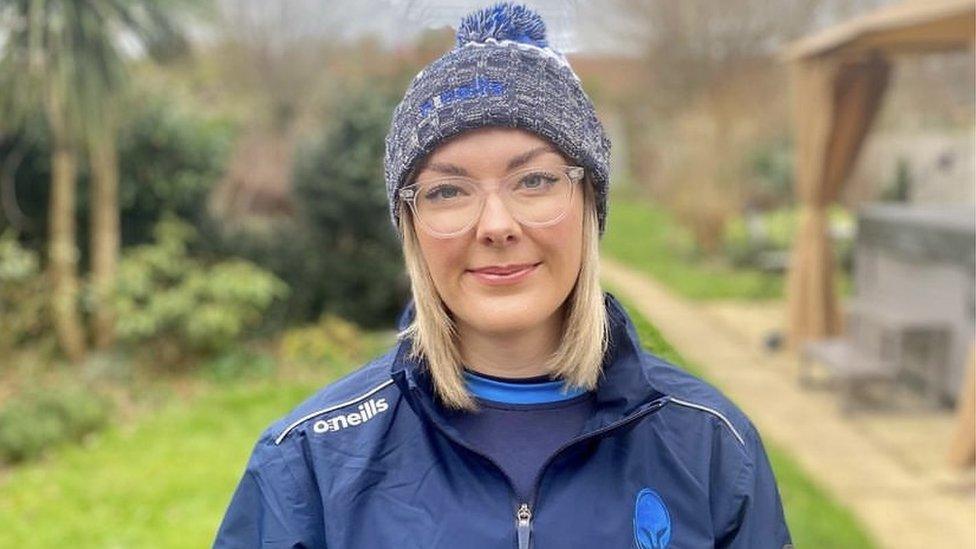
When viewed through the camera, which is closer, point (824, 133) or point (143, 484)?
point (143, 484)

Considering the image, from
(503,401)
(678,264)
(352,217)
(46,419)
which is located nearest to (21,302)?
(46,419)

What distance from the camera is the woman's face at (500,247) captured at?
1372mm

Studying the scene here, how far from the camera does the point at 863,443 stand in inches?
233

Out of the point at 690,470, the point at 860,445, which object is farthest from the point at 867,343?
the point at 690,470

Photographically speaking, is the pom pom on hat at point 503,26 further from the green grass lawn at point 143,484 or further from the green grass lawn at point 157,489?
the green grass lawn at point 143,484

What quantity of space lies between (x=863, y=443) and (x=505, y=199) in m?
5.17

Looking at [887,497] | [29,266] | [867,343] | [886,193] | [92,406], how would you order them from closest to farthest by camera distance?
1. [887,497]
2. [92,406]
3. [29,266]
4. [867,343]
5. [886,193]

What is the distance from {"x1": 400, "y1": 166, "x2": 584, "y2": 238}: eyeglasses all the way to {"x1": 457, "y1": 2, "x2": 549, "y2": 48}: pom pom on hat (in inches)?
9.0

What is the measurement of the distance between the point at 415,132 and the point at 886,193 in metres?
13.1

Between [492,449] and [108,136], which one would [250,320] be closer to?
[108,136]

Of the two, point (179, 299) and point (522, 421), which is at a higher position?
point (522, 421)

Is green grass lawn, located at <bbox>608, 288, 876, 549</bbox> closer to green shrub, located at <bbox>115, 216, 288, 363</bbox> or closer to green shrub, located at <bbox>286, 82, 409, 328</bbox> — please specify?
green shrub, located at <bbox>115, 216, 288, 363</bbox>

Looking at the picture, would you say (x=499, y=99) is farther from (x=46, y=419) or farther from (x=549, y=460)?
(x=46, y=419)

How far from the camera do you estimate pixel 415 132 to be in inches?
55.2
